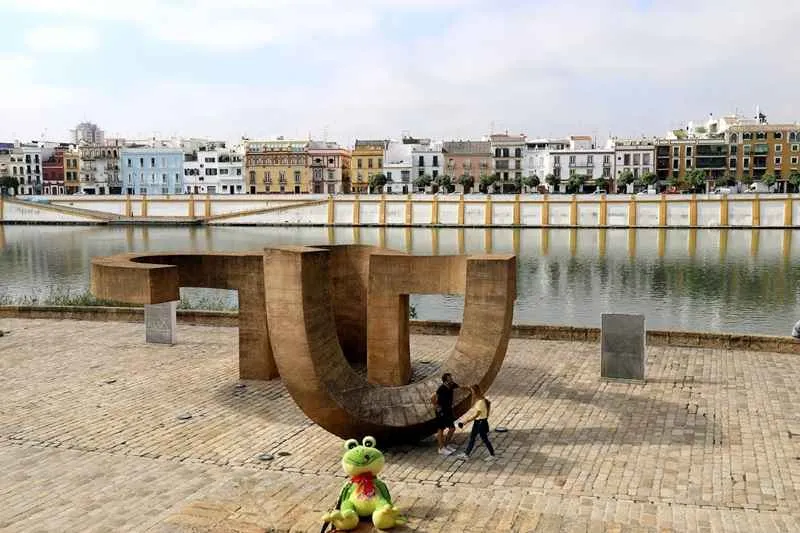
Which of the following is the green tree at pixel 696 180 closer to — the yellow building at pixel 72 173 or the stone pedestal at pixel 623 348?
the stone pedestal at pixel 623 348

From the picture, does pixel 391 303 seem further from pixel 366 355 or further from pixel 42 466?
pixel 42 466

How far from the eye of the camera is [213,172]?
9500 centimetres

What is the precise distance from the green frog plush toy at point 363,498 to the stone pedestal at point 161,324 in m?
9.70

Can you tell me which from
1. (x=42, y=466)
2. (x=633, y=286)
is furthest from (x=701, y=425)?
(x=633, y=286)

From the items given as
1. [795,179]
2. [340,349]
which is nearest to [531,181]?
[795,179]

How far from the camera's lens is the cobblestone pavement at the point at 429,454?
7.71m

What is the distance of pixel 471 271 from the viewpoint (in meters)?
10.7

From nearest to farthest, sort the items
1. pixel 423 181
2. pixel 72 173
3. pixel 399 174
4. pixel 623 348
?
1. pixel 623 348
2. pixel 423 181
3. pixel 399 174
4. pixel 72 173

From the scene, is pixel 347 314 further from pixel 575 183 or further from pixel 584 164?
pixel 584 164

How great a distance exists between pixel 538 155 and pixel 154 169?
46602 mm

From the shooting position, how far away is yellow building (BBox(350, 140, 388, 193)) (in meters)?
94.8

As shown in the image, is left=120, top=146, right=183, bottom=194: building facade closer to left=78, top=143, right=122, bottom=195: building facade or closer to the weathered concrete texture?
left=78, top=143, right=122, bottom=195: building facade

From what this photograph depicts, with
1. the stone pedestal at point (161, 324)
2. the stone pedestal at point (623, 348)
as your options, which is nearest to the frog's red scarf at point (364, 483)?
the stone pedestal at point (623, 348)

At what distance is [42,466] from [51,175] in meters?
102
